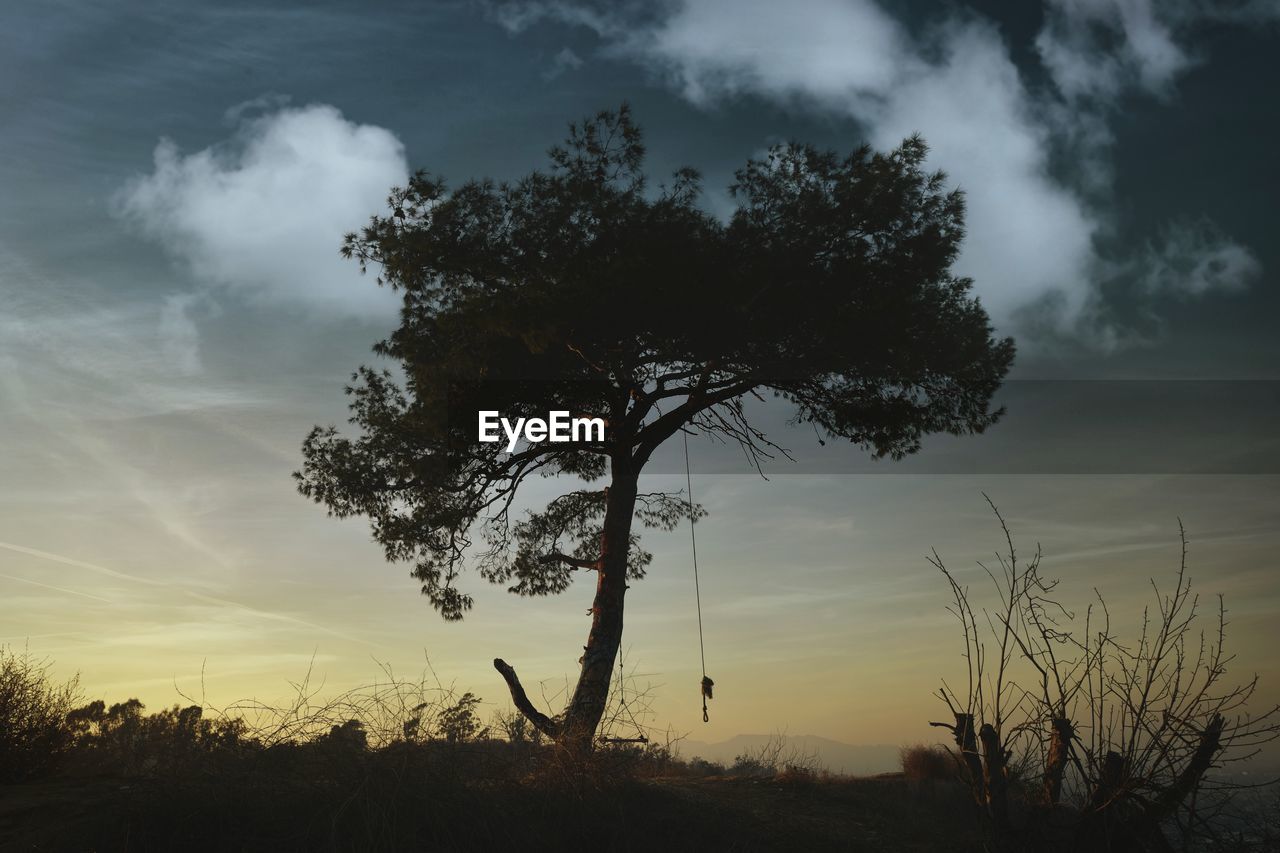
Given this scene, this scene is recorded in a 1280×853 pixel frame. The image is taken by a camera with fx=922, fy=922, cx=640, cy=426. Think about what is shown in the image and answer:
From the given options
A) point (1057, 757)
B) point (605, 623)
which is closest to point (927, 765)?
point (605, 623)

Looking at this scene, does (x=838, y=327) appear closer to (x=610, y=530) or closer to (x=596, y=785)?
(x=610, y=530)

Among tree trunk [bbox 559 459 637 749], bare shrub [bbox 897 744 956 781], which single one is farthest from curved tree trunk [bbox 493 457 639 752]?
bare shrub [bbox 897 744 956 781]

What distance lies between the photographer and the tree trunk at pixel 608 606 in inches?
466

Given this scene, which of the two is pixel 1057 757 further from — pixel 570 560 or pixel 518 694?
pixel 570 560

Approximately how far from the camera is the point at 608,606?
12.6 metres

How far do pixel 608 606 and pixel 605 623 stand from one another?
243 mm

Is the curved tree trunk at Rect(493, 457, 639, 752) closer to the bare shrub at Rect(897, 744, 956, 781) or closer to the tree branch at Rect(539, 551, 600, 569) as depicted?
the tree branch at Rect(539, 551, 600, 569)

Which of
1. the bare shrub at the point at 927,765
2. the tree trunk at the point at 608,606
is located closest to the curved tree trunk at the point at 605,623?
the tree trunk at the point at 608,606

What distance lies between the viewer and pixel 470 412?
1301cm

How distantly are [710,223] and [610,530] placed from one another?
4543 mm

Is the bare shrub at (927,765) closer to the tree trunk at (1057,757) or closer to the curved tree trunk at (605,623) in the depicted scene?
the curved tree trunk at (605,623)

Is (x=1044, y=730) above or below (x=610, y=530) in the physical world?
below

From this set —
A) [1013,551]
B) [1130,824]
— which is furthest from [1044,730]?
[1013,551]

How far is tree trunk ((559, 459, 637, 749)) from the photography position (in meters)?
11.8
